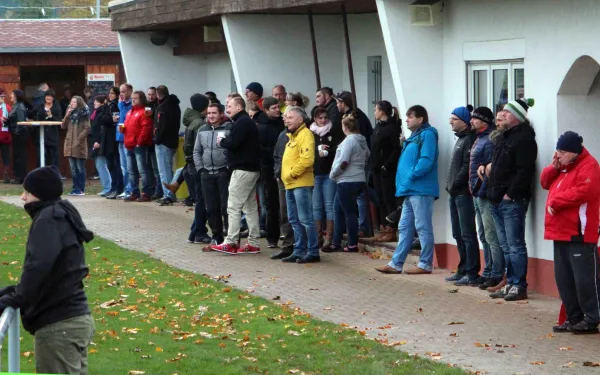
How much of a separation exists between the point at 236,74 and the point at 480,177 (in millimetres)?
7847

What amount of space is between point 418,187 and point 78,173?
11587mm

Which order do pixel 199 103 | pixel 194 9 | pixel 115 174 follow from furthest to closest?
pixel 115 174, pixel 194 9, pixel 199 103

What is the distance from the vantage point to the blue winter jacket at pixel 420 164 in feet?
45.2

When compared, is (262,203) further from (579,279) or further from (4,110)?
(4,110)

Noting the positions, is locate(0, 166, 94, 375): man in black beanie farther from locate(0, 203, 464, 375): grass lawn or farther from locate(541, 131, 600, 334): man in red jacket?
locate(541, 131, 600, 334): man in red jacket

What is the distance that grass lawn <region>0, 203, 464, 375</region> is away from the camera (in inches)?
366

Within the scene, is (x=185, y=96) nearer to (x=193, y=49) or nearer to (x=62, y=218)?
(x=193, y=49)

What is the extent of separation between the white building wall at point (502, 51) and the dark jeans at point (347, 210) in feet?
3.68

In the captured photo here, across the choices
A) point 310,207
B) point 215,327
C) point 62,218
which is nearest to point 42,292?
point 62,218

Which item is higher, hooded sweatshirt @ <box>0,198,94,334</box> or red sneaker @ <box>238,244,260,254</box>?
hooded sweatshirt @ <box>0,198,94,334</box>

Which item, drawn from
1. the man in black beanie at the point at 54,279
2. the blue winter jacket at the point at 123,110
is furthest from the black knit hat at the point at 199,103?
the man in black beanie at the point at 54,279

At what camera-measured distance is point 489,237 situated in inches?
497

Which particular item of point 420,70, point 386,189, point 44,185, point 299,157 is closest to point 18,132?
point 299,157

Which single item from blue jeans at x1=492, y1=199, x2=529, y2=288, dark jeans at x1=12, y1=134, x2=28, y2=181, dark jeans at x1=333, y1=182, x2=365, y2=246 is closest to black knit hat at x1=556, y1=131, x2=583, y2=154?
blue jeans at x1=492, y1=199, x2=529, y2=288
